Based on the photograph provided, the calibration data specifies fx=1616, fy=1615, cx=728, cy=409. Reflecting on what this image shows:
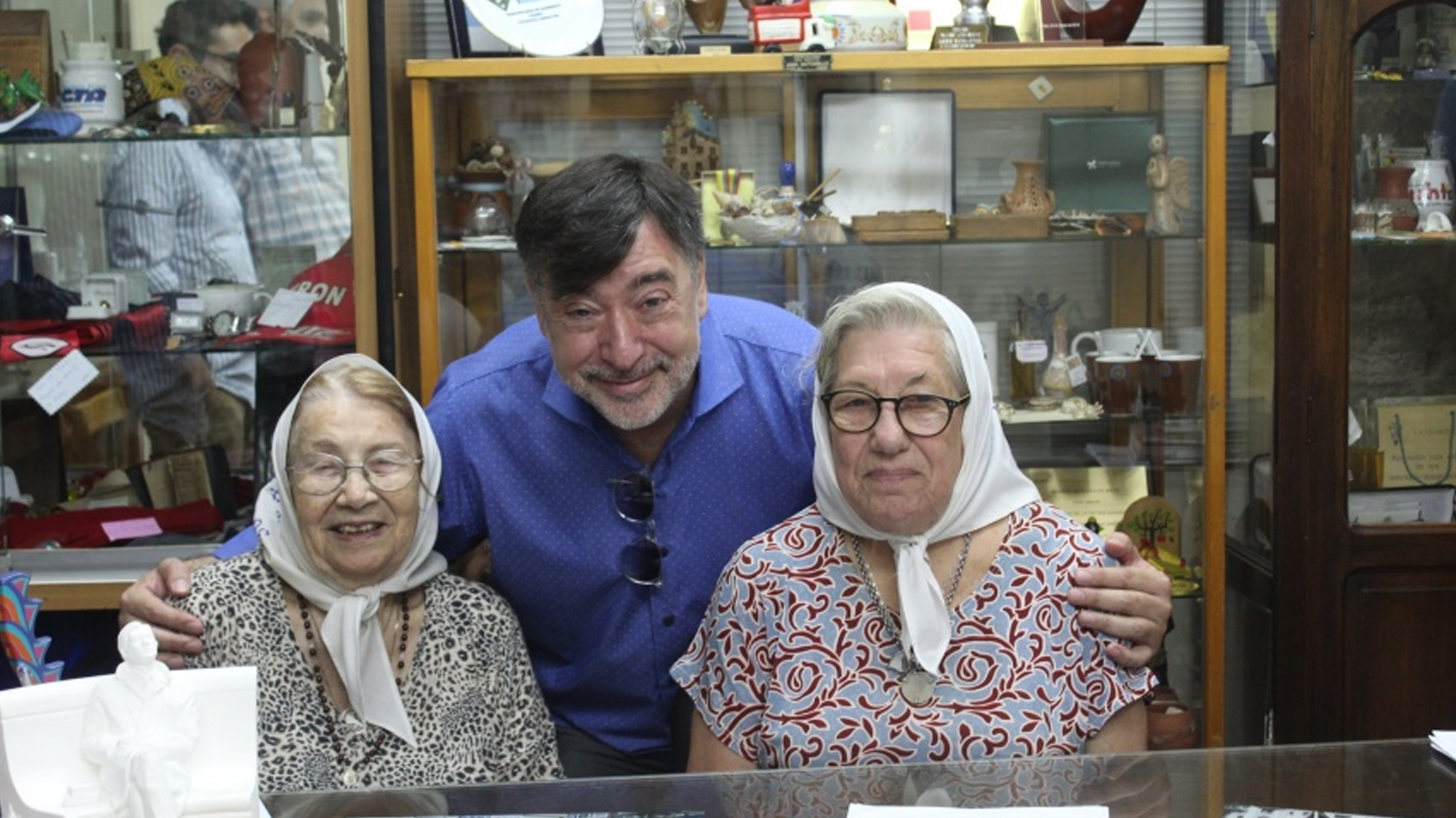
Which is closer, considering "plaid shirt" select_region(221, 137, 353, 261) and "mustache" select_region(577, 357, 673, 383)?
"mustache" select_region(577, 357, 673, 383)

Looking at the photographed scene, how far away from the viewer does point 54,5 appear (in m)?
3.48

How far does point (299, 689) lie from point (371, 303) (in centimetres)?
136

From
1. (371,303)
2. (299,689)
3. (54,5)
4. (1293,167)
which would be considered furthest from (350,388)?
(1293,167)

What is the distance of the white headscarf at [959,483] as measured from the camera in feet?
6.63

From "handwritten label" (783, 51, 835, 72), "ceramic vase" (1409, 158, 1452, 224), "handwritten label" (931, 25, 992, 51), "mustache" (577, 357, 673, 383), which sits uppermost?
"handwritten label" (931, 25, 992, 51)

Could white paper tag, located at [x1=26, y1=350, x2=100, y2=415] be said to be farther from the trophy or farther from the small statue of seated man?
the small statue of seated man

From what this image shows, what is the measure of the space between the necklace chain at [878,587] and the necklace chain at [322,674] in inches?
24.2

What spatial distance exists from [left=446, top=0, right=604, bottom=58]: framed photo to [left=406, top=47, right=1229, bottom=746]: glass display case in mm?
66

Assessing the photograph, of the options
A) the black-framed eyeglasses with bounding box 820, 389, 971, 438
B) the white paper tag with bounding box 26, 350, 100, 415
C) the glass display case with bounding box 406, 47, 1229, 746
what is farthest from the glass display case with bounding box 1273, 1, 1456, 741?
the white paper tag with bounding box 26, 350, 100, 415

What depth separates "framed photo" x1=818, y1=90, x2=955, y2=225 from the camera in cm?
352

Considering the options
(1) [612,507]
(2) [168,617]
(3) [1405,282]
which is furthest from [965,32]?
(2) [168,617]

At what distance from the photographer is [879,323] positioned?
6.75 feet

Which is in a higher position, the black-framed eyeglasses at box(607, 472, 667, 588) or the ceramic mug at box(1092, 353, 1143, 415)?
the ceramic mug at box(1092, 353, 1143, 415)

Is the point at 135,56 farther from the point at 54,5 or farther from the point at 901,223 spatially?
the point at 901,223
